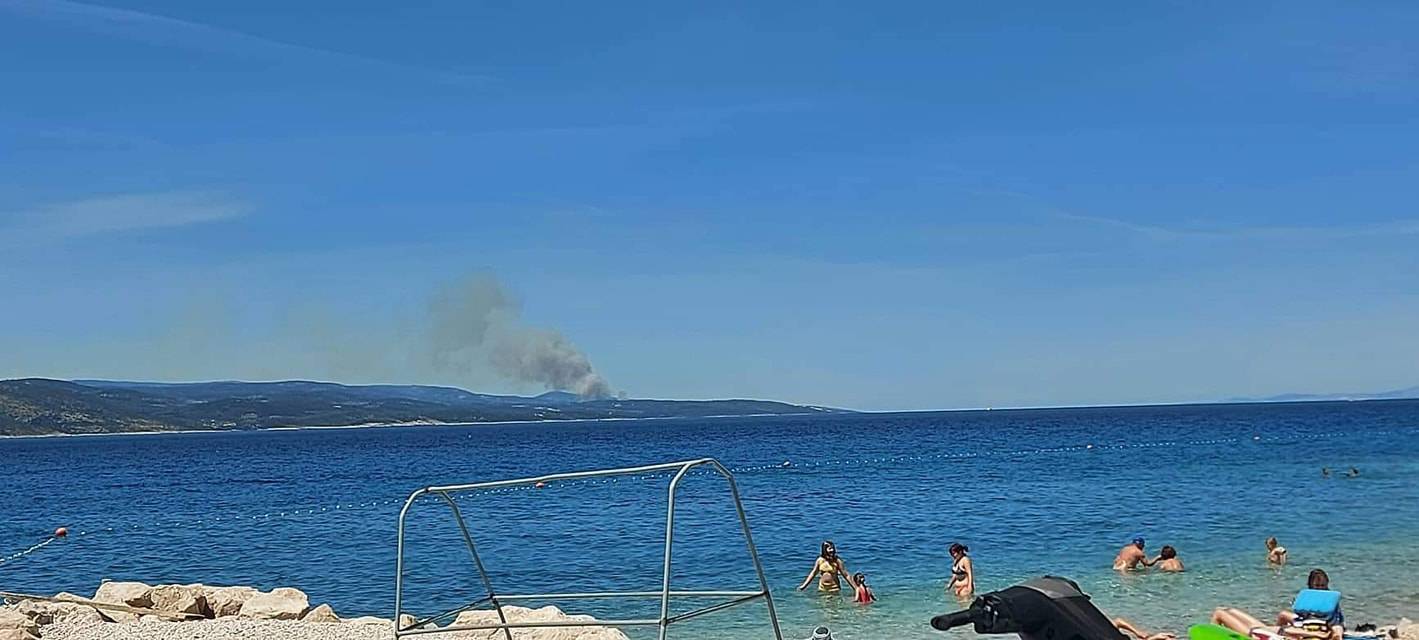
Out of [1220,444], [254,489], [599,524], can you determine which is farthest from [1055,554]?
[1220,444]

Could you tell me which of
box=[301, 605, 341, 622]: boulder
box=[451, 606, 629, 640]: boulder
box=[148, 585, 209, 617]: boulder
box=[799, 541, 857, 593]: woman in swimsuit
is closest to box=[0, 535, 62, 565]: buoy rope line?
box=[148, 585, 209, 617]: boulder

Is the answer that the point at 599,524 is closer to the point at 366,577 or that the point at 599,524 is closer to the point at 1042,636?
the point at 366,577

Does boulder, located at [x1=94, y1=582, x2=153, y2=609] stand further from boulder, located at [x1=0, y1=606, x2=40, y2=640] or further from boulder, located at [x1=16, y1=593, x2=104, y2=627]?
boulder, located at [x1=0, y1=606, x2=40, y2=640]

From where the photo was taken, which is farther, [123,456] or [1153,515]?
[123,456]

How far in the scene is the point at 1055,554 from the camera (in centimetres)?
2678

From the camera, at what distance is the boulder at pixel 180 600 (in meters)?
18.3

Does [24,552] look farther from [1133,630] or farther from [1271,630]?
[1271,630]

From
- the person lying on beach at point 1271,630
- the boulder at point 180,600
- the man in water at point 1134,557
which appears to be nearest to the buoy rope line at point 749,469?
the boulder at point 180,600

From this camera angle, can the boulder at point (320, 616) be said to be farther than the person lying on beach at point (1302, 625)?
Yes

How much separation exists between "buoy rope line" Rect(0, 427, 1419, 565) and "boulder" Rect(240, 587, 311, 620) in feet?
17.2

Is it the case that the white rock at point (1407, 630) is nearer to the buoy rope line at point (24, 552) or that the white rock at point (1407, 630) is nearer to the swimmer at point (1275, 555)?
the swimmer at point (1275, 555)

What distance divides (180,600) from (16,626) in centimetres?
367

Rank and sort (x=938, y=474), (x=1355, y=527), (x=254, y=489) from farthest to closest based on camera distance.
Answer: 1. (x=254, y=489)
2. (x=938, y=474)
3. (x=1355, y=527)

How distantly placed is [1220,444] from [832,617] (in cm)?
6974
